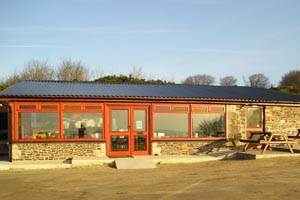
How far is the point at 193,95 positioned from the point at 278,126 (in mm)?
4783

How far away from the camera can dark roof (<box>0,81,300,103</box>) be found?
647 inches

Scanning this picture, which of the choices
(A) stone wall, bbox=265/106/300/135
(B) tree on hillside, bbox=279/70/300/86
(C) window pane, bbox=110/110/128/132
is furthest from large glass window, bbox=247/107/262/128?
(B) tree on hillside, bbox=279/70/300/86

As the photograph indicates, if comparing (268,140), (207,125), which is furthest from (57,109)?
(268,140)

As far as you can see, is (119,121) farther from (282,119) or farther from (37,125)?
(282,119)

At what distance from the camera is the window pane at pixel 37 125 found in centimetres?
1603

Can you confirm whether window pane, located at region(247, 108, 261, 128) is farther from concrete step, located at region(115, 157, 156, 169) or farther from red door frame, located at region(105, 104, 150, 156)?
concrete step, located at region(115, 157, 156, 169)

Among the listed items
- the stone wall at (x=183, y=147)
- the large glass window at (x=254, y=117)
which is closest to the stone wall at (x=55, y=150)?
the stone wall at (x=183, y=147)

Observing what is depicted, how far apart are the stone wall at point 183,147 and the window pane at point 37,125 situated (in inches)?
173

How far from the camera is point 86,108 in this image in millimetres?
16609

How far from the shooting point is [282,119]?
19.5 meters

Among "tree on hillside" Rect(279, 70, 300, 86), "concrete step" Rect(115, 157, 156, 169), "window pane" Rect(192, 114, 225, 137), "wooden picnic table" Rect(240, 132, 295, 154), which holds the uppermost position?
"tree on hillside" Rect(279, 70, 300, 86)

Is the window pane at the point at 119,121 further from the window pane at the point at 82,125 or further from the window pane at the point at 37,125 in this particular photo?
the window pane at the point at 37,125

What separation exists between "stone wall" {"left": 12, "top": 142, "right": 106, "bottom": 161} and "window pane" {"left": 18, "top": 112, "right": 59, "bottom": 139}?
380mm

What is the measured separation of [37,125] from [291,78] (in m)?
65.4
